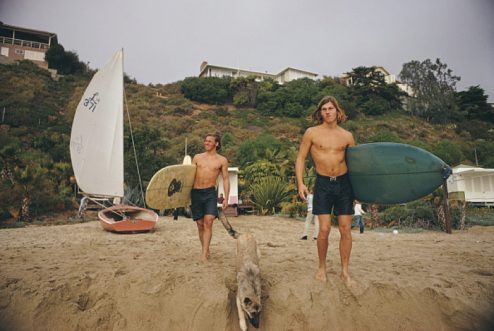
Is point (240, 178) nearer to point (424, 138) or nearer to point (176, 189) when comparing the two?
point (176, 189)

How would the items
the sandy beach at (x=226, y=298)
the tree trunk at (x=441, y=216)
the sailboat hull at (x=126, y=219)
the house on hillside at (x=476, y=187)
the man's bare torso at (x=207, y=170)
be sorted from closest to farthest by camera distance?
the sandy beach at (x=226, y=298) < the man's bare torso at (x=207, y=170) < the sailboat hull at (x=126, y=219) < the tree trunk at (x=441, y=216) < the house on hillside at (x=476, y=187)

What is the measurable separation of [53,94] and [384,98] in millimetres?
39766

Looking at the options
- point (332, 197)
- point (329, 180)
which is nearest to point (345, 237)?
point (332, 197)

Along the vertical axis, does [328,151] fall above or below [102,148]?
below

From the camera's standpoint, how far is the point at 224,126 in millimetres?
28984

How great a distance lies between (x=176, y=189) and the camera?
12.6 ft

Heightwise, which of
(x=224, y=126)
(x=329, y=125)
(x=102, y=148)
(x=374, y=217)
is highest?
(x=224, y=126)

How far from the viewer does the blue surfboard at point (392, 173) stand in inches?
112

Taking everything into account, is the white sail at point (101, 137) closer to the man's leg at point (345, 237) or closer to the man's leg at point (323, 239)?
the man's leg at point (323, 239)

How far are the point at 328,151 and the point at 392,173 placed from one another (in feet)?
2.72

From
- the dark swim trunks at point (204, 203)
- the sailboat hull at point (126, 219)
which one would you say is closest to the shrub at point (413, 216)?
the sailboat hull at point (126, 219)

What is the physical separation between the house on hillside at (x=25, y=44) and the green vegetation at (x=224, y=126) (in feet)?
6.19

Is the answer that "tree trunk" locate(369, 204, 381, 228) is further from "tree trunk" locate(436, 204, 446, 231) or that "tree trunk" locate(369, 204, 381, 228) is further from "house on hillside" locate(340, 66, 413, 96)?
"house on hillside" locate(340, 66, 413, 96)

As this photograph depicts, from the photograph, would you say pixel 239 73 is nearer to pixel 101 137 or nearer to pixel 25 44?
pixel 25 44
